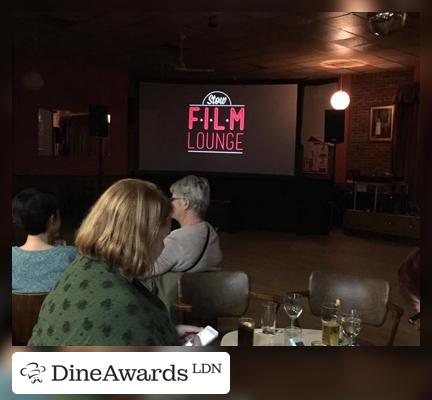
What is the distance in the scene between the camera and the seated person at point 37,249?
2.15 metres

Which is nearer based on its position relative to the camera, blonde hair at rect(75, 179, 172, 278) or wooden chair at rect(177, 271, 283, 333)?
blonde hair at rect(75, 179, 172, 278)

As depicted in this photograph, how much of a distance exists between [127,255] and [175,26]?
5492 millimetres

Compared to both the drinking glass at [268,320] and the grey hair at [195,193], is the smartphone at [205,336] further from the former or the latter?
the grey hair at [195,193]

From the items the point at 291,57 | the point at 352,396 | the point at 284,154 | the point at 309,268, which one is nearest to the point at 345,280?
the point at 352,396

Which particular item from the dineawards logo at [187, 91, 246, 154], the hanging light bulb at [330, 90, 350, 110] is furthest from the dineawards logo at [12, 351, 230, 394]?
the dineawards logo at [187, 91, 246, 154]

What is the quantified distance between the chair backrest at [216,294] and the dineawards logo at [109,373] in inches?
56.9

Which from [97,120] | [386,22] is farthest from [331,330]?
[97,120]

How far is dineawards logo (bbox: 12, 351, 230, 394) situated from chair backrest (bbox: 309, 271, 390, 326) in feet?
5.32

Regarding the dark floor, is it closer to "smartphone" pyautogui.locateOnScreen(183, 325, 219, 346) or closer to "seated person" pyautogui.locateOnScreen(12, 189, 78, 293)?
"seated person" pyautogui.locateOnScreen(12, 189, 78, 293)

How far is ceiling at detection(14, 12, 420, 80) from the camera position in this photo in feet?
19.1

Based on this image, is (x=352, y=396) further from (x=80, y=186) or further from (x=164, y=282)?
(x=80, y=186)

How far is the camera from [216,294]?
2623mm

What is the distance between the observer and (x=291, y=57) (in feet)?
25.4

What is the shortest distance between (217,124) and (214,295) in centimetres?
688
